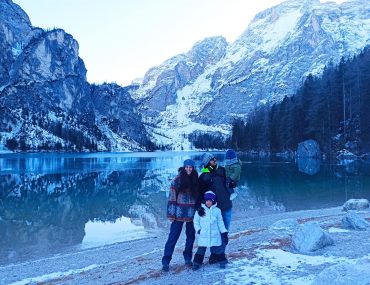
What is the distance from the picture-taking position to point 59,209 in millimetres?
27719

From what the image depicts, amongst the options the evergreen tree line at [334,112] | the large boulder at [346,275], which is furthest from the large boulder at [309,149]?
the large boulder at [346,275]

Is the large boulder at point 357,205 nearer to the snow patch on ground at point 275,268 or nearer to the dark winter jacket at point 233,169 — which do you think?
the snow patch on ground at point 275,268

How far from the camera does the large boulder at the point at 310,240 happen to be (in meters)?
10.2

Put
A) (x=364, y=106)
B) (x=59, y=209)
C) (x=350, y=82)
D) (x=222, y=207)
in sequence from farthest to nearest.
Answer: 1. (x=350, y=82)
2. (x=364, y=106)
3. (x=59, y=209)
4. (x=222, y=207)

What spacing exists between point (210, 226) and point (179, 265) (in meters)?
1.58

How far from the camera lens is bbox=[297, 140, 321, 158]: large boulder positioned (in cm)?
7419

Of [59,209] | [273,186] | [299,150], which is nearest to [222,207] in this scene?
[59,209]

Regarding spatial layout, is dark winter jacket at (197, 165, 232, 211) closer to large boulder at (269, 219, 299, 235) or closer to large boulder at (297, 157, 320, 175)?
large boulder at (269, 219, 299, 235)

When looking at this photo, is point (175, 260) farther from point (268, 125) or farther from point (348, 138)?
point (268, 125)

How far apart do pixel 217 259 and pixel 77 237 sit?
11541mm

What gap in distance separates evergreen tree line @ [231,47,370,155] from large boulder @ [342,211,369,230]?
51.7m

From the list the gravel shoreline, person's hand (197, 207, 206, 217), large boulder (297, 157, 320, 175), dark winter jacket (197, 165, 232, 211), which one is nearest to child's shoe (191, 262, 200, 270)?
the gravel shoreline

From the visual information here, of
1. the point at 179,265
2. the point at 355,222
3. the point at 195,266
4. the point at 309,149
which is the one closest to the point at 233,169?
the point at 195,266

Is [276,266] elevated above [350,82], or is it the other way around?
[350,82]
